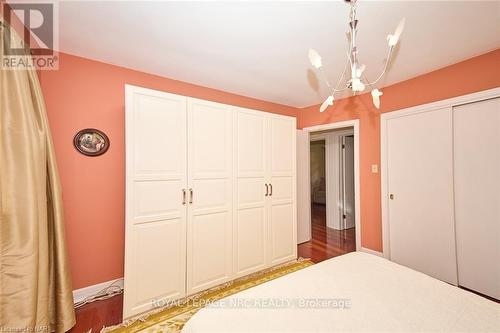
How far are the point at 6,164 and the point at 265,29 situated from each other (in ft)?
6.81

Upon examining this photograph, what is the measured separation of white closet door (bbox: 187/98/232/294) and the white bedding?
3.89 ft

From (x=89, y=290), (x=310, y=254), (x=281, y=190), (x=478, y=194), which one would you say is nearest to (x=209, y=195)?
(x=281, y=190)

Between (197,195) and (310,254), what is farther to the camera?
(310,254)

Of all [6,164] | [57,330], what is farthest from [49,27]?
[57,330]

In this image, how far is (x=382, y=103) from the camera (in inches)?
117

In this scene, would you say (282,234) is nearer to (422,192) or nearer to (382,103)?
(422,192)

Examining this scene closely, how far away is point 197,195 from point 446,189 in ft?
9.25

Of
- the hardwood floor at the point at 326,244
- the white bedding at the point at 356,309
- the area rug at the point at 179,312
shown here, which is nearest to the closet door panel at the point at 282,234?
the area rug at the point at 179,312

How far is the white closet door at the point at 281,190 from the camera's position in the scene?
2887mm

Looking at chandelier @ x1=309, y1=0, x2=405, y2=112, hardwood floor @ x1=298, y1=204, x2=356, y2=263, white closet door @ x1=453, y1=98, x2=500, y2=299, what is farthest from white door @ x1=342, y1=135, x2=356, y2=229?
white closet door @ x1=453, y1=98, x2=500, y2=299

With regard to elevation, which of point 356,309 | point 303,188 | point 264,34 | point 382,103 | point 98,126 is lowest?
point 356,309

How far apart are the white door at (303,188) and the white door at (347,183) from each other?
1197mm

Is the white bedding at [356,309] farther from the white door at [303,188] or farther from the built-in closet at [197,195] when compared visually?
the white door at [303,188]

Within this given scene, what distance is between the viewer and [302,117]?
13.4ft
